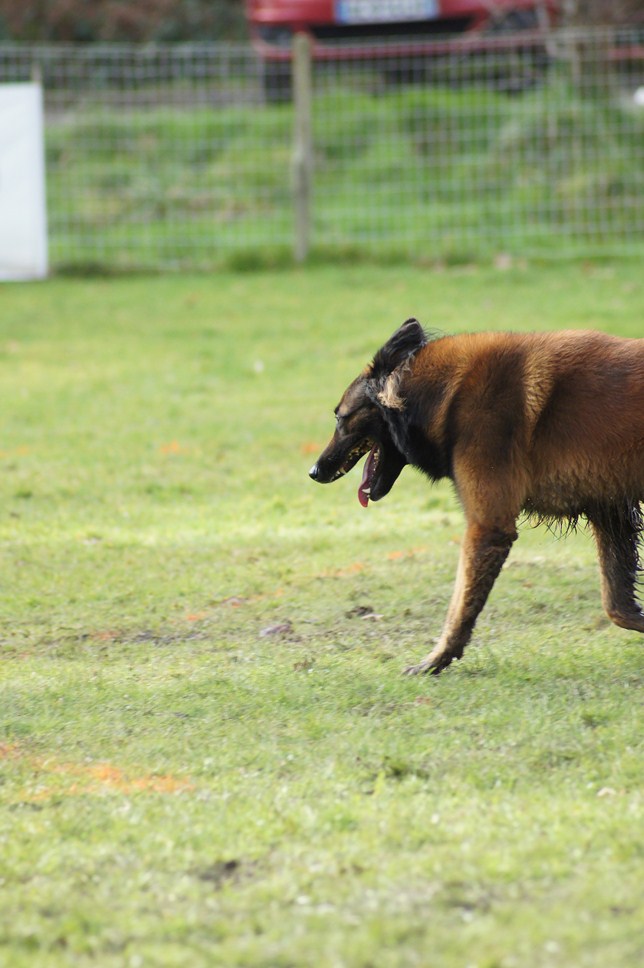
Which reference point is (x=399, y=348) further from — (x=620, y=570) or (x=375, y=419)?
(x=620, y=570)

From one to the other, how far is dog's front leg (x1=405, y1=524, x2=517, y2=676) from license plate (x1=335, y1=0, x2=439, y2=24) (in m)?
11.4

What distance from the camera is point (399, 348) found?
5.00 m

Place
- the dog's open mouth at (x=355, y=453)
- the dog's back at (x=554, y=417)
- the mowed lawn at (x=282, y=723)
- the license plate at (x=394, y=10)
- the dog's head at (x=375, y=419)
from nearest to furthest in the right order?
1. the mowed lawn at (x=282, y=723)
2. the dog's back at (x=554, y=417)
3. the dog's head at (x=375, y=419)
4. the dog's open mouth at (x=355, y=453)
5. the license plate at (x=394, y=10)

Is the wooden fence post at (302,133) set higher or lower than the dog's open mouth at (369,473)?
higher

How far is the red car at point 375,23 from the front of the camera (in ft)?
48.4

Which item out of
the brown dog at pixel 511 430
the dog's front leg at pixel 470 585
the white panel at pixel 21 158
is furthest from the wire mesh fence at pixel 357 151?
the dog's front leg at pixel 470 585

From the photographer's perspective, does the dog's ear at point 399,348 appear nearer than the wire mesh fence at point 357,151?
Yes

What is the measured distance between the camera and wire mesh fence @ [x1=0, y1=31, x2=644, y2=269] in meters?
14.0

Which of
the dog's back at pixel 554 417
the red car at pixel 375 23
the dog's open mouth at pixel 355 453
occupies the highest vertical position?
the red car at pixel 375 23

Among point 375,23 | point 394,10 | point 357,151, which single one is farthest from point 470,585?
point 375,23

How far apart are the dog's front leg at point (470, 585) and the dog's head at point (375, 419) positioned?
569mm

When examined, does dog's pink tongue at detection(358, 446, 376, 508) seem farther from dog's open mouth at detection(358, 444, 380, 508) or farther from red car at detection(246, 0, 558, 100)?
red car at detection(246, 0, 558, 100)

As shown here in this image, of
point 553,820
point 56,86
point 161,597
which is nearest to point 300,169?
point 56,86

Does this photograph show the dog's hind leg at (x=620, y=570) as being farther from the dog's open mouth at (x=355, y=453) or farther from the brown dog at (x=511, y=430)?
the dog's open mouth at (x=355, y=453)
